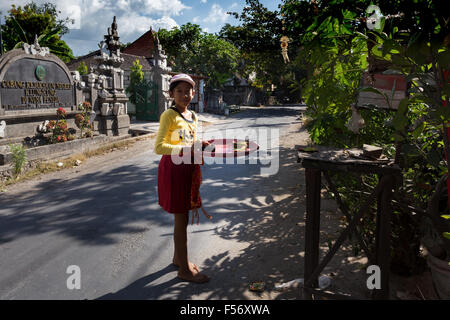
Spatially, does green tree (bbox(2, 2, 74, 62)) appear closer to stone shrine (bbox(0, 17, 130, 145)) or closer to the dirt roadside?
stone shrine (bbox(0, 17, 130, 145))

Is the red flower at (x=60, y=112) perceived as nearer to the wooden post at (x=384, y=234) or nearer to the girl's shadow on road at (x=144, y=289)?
the girl's shadow on road at (x=144, y=289)

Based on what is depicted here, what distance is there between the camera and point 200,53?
90.1 ft

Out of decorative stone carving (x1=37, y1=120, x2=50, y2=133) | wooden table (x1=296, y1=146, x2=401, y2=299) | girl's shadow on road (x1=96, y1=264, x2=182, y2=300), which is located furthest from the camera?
decorative stone carving (x1=37, y1=120, x2=50, y2=133)

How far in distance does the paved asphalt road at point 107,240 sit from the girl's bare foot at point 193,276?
0.06 metres

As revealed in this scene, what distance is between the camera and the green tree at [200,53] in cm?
2708

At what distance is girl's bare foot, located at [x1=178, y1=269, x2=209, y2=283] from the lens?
10.7ft

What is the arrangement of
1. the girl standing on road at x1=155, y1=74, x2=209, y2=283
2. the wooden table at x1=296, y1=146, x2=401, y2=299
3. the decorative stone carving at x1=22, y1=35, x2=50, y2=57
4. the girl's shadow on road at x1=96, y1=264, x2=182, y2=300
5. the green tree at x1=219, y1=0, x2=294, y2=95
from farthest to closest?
the green tree at x1=219, y1=0, x2=294, y2=95
the decorative stone carving at x1=22, y1=35, x2=50, y2=57
the girl standing on road at x1=155, y1=74, x2=209, y2=283
the girl's shadow on road at x1=96, y1=264, x2=182, y2=300
the wooden table at x1=296, y1=146, x2=401, y2=299

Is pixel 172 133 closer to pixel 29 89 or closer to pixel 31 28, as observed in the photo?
pixel 29 89

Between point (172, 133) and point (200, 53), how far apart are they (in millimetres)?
25784

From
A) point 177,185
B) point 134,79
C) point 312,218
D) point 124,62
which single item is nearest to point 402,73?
point 312,218

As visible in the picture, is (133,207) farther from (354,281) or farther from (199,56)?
(199,56)

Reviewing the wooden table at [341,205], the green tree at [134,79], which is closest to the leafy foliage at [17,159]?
the wooden table at [341,205]

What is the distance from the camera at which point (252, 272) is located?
349 centimetres

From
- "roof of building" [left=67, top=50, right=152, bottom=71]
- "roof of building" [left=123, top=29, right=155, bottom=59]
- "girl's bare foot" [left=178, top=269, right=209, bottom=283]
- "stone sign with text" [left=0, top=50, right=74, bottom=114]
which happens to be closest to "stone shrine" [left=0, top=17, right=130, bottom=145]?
"stone sign with text" [left=0, top=50, right=74, bottom=114]
